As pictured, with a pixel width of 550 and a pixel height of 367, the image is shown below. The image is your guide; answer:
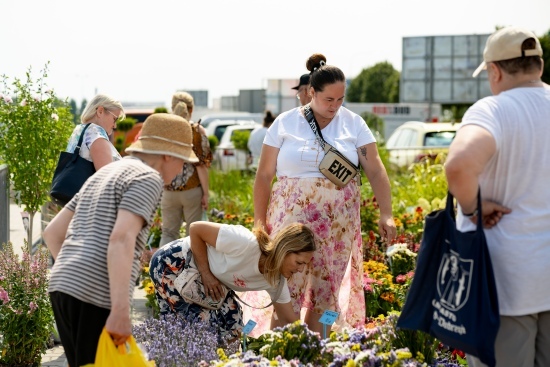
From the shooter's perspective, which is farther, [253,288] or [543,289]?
[253,288]

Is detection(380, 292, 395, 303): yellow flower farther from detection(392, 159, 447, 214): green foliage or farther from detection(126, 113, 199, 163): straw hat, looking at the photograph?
detection(392, 159, 447, 214): green foliage

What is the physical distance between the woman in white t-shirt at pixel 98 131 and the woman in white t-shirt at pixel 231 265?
669mm

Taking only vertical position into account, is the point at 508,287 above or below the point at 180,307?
above

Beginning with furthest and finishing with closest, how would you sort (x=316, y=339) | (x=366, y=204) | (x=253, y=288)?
(x=366, y=204)
(x=253, y=288)
(x=316, y=339)

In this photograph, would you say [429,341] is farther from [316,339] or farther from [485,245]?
[485,245]

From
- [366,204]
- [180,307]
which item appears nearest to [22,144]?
[180,307]

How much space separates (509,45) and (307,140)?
2190 millimetres

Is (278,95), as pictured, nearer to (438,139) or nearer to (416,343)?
(438,139)

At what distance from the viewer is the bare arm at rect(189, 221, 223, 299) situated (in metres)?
5.25

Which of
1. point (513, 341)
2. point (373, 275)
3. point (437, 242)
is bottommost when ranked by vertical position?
point (373, 275)

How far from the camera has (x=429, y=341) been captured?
4.68m

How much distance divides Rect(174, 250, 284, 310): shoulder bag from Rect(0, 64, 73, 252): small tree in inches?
97.7

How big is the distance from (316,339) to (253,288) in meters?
0.95

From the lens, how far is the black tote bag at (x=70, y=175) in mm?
5602
